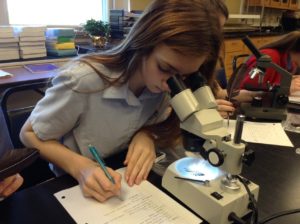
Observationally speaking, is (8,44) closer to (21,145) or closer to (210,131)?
(21,145)

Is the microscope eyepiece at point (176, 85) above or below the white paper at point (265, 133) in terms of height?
above

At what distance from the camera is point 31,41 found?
216cm

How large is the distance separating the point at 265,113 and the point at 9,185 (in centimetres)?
106

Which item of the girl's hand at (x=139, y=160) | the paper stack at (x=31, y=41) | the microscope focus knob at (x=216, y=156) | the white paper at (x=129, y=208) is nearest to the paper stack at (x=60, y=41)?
the paper stack at (x=31, y=41)

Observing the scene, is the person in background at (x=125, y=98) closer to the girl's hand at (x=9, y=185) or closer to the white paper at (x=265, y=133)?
the girl's hand at (x=9, y=185)

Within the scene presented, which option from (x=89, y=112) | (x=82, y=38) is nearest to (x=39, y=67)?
(x=82, y=38)

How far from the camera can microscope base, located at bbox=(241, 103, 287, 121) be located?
1.31m

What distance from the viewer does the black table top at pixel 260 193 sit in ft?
2.05

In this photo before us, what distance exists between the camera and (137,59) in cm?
86

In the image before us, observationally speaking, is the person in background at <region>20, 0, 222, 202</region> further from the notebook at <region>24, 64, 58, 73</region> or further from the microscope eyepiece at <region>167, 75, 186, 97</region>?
the notebook at <region>24, 64, 58, 73</region>

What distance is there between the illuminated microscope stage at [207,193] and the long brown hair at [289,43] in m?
1.46

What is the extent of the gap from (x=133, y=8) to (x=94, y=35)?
2.82 feet


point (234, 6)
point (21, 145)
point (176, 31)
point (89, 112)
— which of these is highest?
point (234, 6)

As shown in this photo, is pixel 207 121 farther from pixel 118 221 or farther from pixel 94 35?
pixel 94 35
